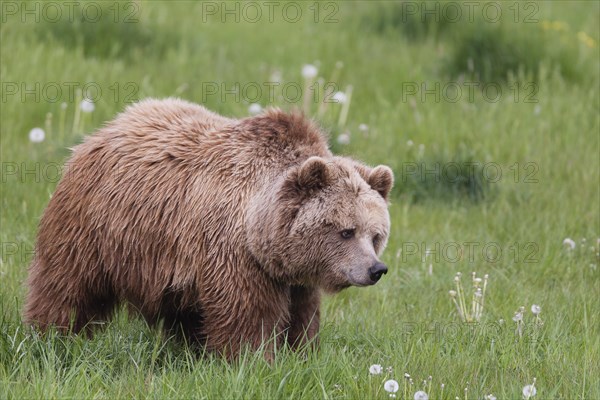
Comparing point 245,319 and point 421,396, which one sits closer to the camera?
point 421,396

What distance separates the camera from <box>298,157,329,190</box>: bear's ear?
491 centimetres

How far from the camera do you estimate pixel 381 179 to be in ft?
17.2

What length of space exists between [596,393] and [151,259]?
86.5 inches

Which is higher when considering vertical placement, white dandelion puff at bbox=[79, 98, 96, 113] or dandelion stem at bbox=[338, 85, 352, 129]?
white dandelion puff at bbox=[79, 98, 96, 113]

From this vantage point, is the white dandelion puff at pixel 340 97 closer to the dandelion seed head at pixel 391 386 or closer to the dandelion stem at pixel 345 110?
the dandelion stem at pixel 345 110

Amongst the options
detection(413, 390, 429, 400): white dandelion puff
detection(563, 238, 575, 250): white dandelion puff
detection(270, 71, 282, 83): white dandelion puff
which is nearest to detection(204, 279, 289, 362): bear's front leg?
detection(413, 390, 429, 400): white dandelion puff

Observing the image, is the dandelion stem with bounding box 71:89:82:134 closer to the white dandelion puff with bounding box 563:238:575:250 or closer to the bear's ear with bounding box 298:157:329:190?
the bear's ear with bounding box 298:157:329:190

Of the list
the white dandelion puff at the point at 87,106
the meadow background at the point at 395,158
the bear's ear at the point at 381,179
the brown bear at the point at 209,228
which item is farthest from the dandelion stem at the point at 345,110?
the bear's ear at the point at 381,179

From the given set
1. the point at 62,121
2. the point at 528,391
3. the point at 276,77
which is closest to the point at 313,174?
the point at 528,391

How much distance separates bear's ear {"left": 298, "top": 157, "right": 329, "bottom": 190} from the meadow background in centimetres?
81

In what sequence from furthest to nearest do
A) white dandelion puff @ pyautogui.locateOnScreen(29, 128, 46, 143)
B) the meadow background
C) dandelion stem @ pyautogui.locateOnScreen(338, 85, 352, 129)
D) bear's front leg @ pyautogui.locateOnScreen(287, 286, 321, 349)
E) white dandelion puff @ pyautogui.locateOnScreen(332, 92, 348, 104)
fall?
dandelion stem @ pyautogui.locateOnScreen(338, 85, 352, 129), white dandelion puff @ pyautogui.locateOnScreen(332, 92, 348, 104), white dandelion puff @ pyautogui.locateOnScreen(29, 128, 46, 143), bear's front leg @ pyautogui.locateOnScreen(287, 286, 321, 349), the meadow background

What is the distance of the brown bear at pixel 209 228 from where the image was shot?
16.3ft

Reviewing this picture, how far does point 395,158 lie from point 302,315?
10.9 feet

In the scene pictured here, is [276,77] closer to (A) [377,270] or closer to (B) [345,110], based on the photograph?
(B) [345,110]
